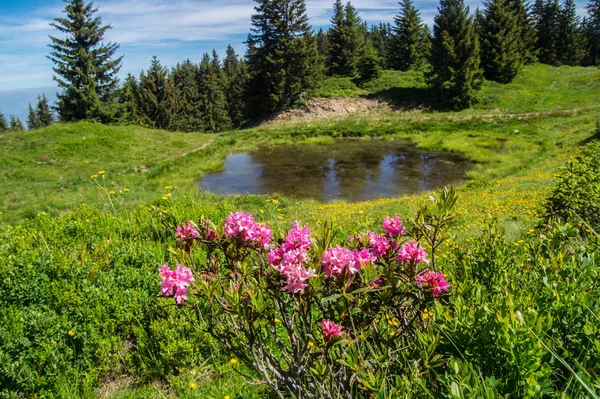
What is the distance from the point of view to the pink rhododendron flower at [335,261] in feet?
5.42

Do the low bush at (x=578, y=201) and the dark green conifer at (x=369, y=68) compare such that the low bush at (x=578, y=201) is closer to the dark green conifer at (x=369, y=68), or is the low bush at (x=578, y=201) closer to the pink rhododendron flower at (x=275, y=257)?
the pink rhododendron flower at (x=275, y=257)

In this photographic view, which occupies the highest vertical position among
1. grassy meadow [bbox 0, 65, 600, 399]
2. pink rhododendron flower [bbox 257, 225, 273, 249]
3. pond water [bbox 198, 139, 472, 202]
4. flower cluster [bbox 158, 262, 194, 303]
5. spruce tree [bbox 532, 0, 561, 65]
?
spruce tree [bbox 532, 0, 561, 65]

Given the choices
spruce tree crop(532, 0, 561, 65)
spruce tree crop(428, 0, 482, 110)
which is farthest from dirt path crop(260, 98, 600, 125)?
spruce tree crop(532, 0, 561, 65)

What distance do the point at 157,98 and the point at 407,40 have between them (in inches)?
1395

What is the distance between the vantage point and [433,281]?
181 centimetres

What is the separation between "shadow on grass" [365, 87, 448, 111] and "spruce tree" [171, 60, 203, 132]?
33.7m

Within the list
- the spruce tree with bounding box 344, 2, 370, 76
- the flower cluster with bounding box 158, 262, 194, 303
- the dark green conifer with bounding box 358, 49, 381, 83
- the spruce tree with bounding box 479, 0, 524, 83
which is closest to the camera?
the flower cluster with bounding box 158, 262, 194, 303

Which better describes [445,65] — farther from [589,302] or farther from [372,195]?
[589,302]

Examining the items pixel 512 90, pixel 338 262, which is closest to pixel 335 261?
pixel 338 262

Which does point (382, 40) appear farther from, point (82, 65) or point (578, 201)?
point (578, 201)

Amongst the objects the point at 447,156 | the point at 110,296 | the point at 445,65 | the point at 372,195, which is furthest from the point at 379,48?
the point at 110,296

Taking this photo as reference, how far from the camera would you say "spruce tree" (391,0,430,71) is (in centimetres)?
4807

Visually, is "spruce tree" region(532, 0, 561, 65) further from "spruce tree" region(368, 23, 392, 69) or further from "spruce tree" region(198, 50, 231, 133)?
"spruce tree" region(198, 50, 231, 133)

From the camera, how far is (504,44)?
3756cm
